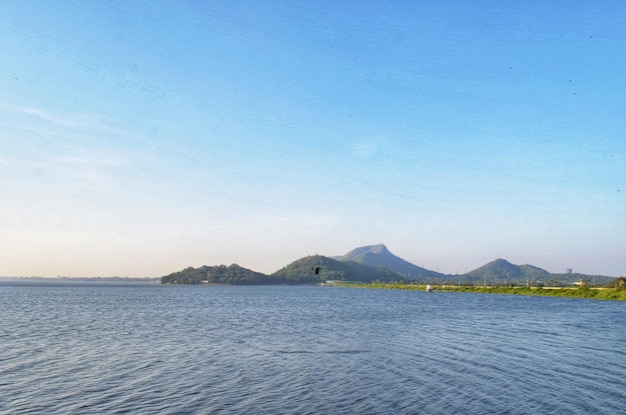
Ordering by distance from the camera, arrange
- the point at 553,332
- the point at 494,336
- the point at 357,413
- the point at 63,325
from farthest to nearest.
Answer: the point at 63,325, the point at 553,332, the point at 494,336, the point at 357,413

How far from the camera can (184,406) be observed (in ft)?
98.5

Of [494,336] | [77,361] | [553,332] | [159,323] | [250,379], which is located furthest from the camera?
[159,323]

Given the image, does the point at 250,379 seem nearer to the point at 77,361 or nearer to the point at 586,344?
the point at 77,361

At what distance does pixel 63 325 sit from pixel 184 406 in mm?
59292

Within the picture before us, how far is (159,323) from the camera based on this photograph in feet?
277

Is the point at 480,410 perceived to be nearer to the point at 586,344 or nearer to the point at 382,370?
the point at 382,370

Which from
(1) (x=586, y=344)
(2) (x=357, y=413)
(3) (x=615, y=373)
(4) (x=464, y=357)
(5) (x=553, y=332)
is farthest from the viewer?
(5) (x=553, y=332)

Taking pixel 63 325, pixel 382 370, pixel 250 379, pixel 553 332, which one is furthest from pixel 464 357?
pixel 63 325

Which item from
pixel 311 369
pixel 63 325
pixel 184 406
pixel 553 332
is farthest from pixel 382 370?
pixel 63 325

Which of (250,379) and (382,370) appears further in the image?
(382,370)

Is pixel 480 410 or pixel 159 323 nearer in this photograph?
pixel 480 410

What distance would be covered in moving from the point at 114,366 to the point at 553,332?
58742 millimetres

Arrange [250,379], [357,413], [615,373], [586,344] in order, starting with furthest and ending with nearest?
[586,344], [615,373], [250,379], [357,413]

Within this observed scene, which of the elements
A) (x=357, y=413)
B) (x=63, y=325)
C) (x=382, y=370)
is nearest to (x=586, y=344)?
(x=382, y=370)
